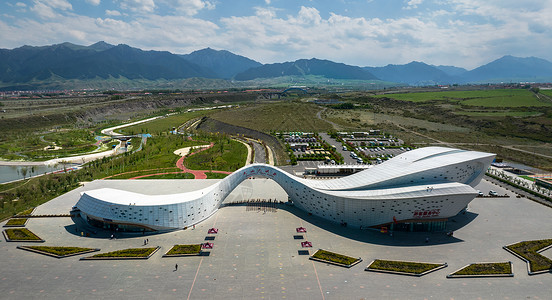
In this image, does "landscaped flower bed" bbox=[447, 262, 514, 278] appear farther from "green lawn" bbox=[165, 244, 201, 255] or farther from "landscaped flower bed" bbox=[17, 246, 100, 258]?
"landscaped flower bed" bbox=[17, 246, 100, 258]

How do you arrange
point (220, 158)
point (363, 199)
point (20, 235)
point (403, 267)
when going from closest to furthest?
1. point (403, 267)
2. point (20, 235)
3. point (363, 199)
4. point (220, 158)

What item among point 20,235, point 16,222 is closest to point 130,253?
point 20,235

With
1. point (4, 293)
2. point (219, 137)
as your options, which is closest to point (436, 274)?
point (4, 293)

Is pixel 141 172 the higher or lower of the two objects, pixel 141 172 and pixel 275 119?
the lower

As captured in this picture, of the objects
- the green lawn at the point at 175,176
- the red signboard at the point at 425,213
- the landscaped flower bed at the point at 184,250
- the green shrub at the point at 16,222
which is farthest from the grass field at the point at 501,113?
the green shrub at the point at 16,222

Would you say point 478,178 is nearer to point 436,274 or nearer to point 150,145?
point 436,274

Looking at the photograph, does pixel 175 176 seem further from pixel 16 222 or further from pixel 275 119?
pixel 275 119
